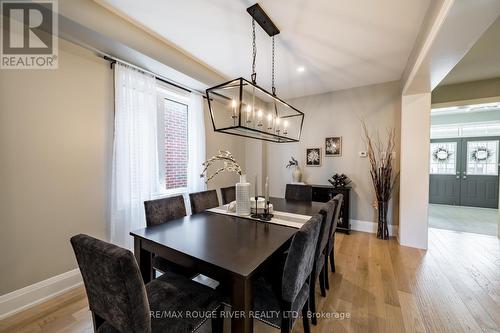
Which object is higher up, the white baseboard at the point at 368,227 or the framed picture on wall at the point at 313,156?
the framed picture on wall at the point at 313,156

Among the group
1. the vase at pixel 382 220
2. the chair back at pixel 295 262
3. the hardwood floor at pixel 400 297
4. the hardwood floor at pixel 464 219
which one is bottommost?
the hardwood floor at pixel 400 297

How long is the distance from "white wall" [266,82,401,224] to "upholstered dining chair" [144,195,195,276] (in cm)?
298

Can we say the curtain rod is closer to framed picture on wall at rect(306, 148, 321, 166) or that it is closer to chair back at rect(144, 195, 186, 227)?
chair back at rect(144, 195, 186, 227)

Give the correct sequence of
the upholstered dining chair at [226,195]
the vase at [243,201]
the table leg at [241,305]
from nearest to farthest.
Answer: the table leg at [241,305] < the vase at [243,201] < the upholstered dining chair at [226,195]

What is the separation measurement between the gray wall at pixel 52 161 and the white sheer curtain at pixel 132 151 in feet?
0.39

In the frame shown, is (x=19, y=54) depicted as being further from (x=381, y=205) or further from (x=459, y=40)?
(x=381, y=205)

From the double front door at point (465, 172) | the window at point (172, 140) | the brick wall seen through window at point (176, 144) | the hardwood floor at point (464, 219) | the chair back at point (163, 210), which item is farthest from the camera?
the double front door at point (465, 172)

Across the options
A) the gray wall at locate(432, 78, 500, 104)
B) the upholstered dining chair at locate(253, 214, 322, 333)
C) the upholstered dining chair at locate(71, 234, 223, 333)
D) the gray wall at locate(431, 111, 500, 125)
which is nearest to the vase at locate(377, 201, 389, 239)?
the gray wall at locate(432, 78, 500, 104)

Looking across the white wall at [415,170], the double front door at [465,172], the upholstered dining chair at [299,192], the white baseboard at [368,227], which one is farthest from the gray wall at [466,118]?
the upholstered dining chair at [299,192]

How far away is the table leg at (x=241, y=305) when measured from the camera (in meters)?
1.04

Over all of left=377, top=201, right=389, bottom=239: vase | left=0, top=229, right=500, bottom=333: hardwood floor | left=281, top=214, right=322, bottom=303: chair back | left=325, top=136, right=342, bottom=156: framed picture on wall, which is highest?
left=325, top=136, right=342, bottom=156: framed picture on wall

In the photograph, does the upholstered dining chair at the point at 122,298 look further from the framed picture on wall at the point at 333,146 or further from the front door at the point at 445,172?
the front door at the point at 445,172

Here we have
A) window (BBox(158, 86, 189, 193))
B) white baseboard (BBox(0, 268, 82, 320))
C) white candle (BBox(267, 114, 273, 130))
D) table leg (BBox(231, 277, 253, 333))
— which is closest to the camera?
table leg (BBox(231, 277, 253, 333))

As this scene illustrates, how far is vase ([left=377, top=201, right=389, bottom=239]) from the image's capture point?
3.44 m
